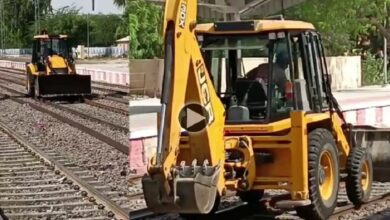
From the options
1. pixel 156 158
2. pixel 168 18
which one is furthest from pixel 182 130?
pixel 168 18

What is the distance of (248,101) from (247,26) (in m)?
0.81

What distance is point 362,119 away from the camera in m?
17.6

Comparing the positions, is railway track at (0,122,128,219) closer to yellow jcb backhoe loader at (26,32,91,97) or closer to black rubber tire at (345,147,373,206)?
black rubber tire at (345,147,373,206)

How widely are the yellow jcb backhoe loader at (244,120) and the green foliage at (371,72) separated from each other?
28.5 metres

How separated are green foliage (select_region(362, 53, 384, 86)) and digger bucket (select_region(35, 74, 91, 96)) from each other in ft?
48.3

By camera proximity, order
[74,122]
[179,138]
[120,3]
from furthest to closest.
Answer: [74,122]
[120,3]
[179,138]

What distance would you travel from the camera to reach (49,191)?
10.3 meters

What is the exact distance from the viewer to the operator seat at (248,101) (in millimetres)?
8273

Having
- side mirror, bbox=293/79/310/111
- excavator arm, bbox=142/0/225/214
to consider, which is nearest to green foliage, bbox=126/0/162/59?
side mirror, bbox=293/79/310/111

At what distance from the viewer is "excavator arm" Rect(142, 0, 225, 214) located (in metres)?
6.90

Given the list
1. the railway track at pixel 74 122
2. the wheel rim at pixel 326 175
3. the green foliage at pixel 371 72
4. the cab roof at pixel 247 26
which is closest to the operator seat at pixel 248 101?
→ the cab roof at pixel 247 26

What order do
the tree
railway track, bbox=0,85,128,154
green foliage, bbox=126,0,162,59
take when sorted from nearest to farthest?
the tree
railway track, bbox=0,85,128,154
green foliage, bbox=126,0,162,59

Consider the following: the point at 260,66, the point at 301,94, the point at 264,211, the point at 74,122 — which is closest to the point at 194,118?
the point at 260,66

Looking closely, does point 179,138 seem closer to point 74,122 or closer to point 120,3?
point 120,3
